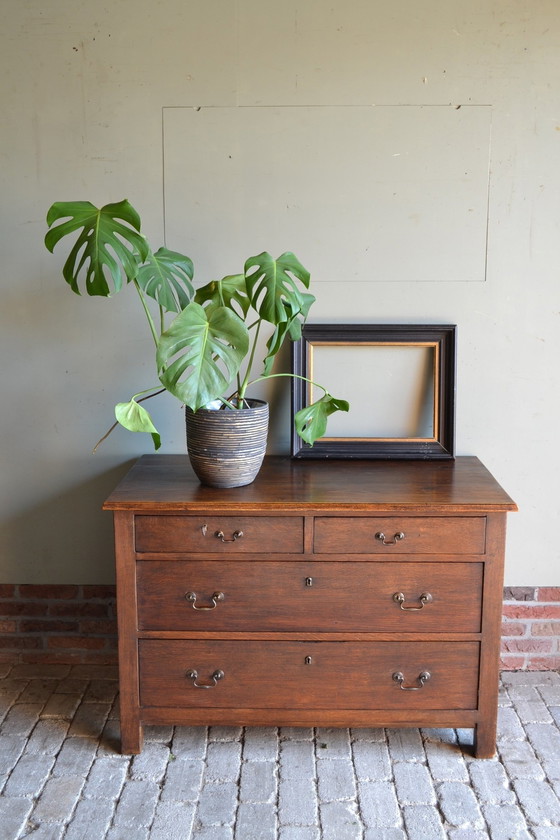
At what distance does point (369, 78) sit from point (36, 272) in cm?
137

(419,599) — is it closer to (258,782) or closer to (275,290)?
(258,782)

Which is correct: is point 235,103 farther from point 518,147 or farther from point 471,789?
point 471,789

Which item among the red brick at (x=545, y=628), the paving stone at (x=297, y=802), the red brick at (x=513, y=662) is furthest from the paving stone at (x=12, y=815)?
the red brick at (x=545, y=628)

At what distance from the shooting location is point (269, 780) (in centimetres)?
239

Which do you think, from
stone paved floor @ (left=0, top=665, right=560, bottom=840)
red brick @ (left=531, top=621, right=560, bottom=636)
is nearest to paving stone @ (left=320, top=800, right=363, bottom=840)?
stone paved floor @ (left=0, top=665, right=560, bottom=840)

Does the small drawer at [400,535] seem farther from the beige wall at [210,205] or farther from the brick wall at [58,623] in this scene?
the brick wall at [58,623]

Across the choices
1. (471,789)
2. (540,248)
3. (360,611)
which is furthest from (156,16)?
(471,789)

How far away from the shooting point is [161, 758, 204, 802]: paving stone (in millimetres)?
2328

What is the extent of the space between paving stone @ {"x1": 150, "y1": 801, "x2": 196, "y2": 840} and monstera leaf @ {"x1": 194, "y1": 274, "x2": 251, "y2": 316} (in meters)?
1.50

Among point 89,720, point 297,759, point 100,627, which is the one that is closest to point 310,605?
point 297,759

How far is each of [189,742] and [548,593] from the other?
1.45m

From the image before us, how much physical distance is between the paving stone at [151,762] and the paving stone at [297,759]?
38 centimetres

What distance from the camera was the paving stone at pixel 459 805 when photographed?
2.23m

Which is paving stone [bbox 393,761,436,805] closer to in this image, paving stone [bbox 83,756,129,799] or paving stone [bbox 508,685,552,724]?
paving stone [bbox 508,685,552,724]
